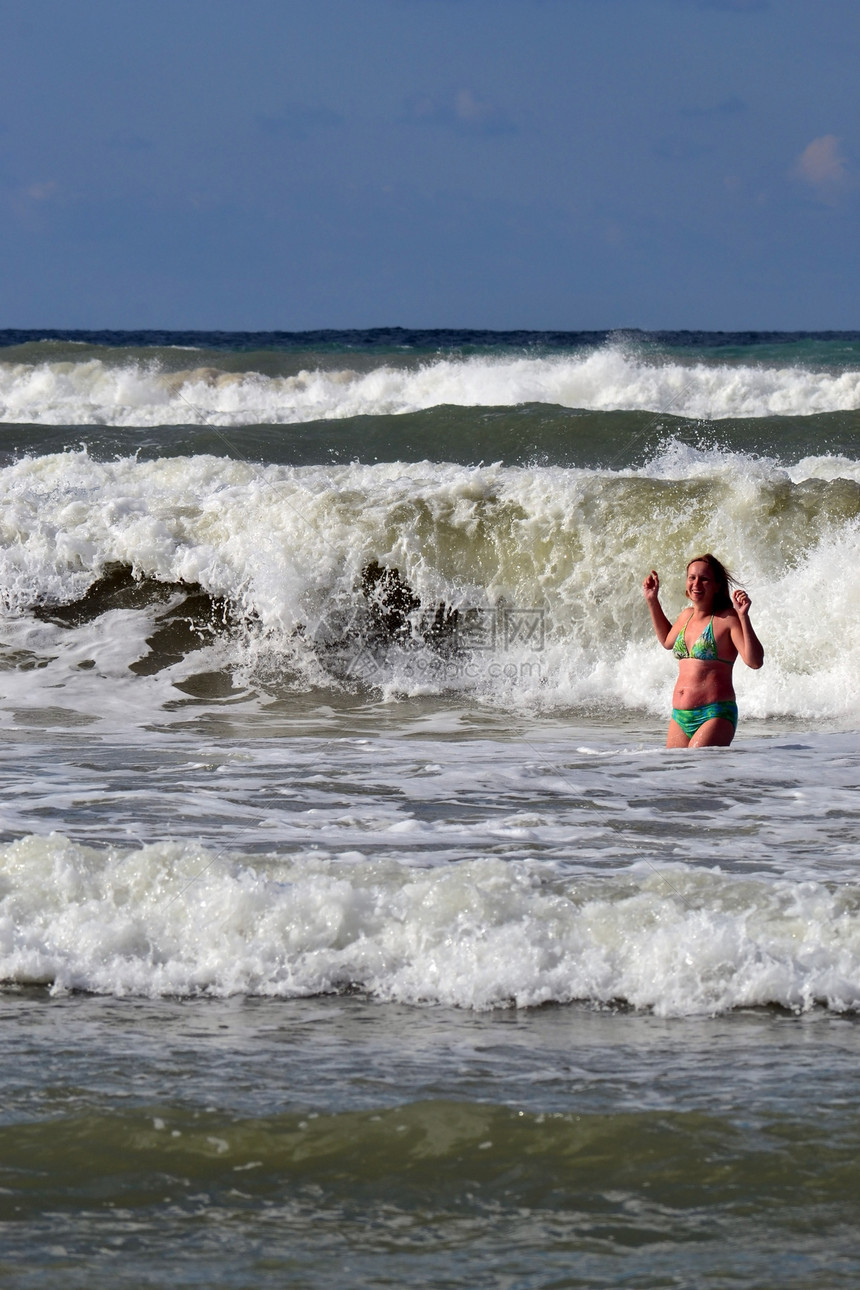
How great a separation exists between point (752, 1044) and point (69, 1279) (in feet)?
5.78

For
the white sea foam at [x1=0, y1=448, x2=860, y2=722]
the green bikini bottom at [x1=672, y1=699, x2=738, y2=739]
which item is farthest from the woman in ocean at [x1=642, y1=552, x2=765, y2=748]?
the white sea foam at [x1=0, y1=448, x2=860, y2=722]

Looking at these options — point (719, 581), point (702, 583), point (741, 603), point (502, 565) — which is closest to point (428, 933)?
point (741, 603)

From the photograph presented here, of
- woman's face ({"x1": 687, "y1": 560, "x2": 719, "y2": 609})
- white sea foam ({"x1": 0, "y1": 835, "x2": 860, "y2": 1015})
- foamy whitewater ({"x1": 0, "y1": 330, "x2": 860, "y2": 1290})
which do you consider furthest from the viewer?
woman's face ({"x1": 687, "y1": 560, "x2": 719, "y2": 609})

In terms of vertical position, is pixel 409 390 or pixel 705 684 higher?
pixel 409 390

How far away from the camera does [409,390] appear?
1026 inches

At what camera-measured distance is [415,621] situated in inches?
411

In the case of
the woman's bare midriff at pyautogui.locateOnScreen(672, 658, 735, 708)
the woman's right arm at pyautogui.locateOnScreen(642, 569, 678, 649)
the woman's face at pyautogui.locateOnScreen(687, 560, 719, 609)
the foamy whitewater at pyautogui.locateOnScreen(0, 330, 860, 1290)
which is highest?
the woman's face at pyautogui.locateOnScreen(687, 560, 719, 609)

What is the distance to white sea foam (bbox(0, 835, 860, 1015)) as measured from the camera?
12.7 ft

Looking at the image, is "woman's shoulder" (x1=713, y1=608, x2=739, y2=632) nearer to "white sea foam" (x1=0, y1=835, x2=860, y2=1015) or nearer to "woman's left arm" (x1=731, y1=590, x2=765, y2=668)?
"woman's left arm" (x1=731, y1=590, x2=765, y2=668)

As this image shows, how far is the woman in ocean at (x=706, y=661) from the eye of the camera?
6965 millimetres

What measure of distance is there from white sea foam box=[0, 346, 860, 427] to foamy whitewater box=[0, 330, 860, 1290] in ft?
38.2

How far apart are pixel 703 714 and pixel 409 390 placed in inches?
780

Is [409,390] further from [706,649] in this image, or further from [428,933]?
[428,933]

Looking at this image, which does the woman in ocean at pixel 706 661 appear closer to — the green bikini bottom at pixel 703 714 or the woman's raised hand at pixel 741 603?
the green bikini bottom at pixel 703 714
